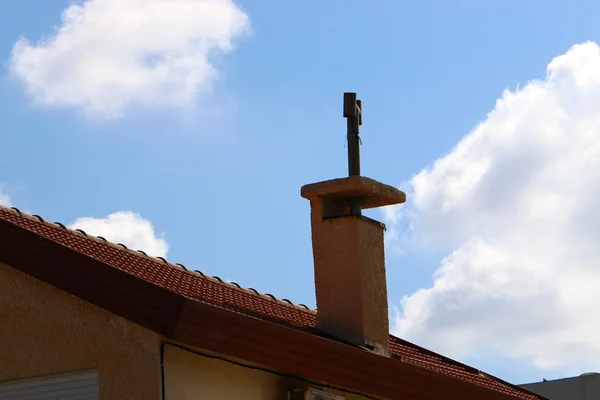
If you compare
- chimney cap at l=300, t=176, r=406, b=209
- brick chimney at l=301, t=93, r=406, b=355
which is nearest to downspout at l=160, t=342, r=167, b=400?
brick chimney at l=301, t=93, r=406, b=355

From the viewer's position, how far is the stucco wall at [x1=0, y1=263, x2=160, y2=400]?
891cm

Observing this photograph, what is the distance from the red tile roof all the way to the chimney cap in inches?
49.3

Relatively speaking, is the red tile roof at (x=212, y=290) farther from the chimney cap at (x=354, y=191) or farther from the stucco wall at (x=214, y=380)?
the chimney cap at (x=354, y=191)

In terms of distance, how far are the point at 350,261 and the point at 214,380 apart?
8.82 ft

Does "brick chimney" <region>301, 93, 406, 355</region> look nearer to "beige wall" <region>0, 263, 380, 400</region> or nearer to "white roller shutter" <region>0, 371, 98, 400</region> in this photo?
"beige wall" <region>0, 263, 380, 400</region>

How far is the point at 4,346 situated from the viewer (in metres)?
9.41

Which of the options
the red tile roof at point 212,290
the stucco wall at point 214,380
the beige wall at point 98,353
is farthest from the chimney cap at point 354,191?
the beige wall at point 98,353

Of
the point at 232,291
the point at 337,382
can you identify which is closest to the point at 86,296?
the point at 337,382

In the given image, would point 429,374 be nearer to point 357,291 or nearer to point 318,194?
point 357,291

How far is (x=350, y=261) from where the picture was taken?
1163 cm

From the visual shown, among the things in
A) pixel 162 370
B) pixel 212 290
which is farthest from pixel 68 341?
pixel 212 290

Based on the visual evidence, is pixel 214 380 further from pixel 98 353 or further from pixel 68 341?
pixel 68 341

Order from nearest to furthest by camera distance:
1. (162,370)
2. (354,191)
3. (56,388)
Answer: (162,370) → (56,388) → (354,191)

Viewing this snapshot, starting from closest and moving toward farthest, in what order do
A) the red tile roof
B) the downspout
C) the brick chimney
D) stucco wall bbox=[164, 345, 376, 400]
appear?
the downspout → stucco wall bbox=[164, 345, 376, 400] → the red tile roof → the brick chimney
